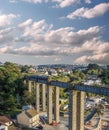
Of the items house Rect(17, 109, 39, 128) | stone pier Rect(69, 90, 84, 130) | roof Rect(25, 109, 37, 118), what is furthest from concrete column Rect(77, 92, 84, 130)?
roof Rect(25, 109, 37, 118)

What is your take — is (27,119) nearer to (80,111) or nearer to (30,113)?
(30,113)

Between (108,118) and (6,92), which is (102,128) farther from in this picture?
(6,92)

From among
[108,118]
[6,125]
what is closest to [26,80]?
[108,118]

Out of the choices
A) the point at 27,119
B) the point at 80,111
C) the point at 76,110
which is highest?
the point at 76,110

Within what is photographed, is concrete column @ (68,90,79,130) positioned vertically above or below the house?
above

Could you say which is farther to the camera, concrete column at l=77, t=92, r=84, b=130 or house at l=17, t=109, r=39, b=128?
house at l=17, t=109, r=39, b=128

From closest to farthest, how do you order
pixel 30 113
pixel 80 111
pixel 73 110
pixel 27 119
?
pixel 73 110 → pixel 80 111 → pixel 27 119 → pixel 30 113

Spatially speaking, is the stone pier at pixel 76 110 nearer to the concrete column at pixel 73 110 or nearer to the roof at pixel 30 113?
the concrete column at pixel 73 110

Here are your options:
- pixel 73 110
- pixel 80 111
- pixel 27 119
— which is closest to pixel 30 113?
pixel 27 119

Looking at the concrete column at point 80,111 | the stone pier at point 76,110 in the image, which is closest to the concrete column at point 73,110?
the stone pier at point 76,110

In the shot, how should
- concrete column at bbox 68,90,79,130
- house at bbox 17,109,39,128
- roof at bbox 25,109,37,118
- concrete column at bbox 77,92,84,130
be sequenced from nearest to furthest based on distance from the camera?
concrete column at bbox 68,90,79,130, concrete column at bbox 77,92,84,130, house at bbox 17,109,39,128, roof at bbox 25,109,37,118

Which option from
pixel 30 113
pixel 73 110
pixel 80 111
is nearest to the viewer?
pixel 73 110

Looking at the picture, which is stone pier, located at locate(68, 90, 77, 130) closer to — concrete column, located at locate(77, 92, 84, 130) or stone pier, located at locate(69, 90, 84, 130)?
stone pier, located at locate(69, 90, 84, 130)

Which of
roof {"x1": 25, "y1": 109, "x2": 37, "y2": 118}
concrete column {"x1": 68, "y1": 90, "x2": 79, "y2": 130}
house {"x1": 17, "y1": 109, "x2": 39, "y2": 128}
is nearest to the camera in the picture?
concrete column {"x1": 68, "y1": 90, "x2": 79, "y2": 130}
